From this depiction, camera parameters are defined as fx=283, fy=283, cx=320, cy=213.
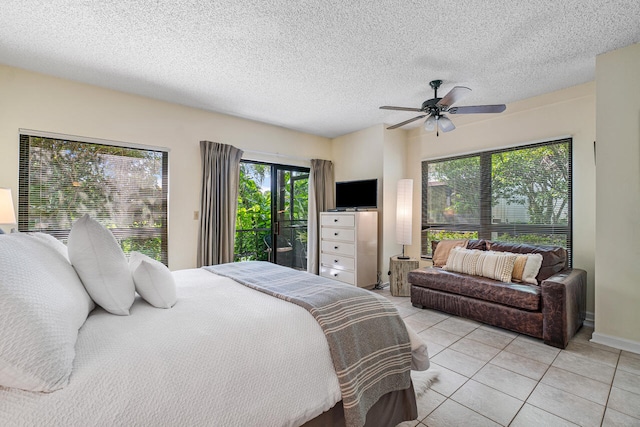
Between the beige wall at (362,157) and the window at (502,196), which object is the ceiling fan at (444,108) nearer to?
the window at (502,196)

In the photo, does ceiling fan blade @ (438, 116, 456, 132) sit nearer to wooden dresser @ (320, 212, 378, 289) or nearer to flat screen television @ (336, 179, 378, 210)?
flat screen television @ (336, 179, 378, 210)

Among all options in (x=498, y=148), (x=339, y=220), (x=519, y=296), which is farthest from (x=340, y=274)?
(x=498, y=148)

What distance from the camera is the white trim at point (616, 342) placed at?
2.39 metres

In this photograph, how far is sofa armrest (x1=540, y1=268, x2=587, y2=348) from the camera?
95.2 inches

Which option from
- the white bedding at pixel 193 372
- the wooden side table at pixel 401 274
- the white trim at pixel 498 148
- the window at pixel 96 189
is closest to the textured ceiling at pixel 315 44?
the white trim at pixel 498 148

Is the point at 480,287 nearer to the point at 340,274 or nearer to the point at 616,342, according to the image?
the point at 616,342

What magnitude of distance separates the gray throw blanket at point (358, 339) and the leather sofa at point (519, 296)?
5.81 ft

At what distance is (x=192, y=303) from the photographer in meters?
1.48

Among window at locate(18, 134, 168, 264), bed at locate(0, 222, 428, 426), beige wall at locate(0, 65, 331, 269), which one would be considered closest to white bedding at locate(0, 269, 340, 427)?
bed at locate(0, 222, 428, 426)

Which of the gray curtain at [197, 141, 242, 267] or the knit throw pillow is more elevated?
the gray curtain at [197, 141, 242, 267]

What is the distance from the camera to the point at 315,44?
2355mm

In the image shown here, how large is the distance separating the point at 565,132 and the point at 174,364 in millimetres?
4244

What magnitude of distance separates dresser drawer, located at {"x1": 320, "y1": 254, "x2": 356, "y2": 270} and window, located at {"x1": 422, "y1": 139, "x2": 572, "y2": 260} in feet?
4.08

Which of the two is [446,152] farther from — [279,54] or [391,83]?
[279,54]
